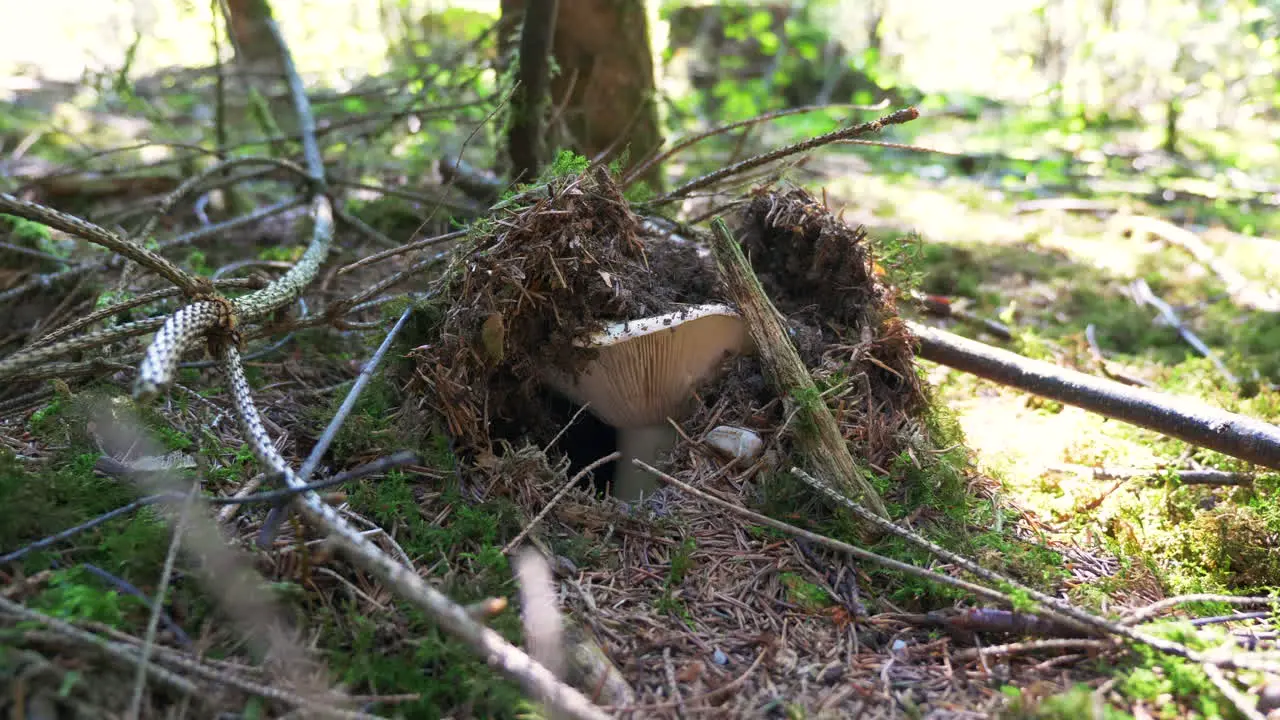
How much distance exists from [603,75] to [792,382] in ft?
10.00

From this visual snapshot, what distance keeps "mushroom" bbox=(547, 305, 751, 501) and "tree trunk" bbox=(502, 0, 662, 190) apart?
2.24m

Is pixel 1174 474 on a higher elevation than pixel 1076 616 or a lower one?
lower

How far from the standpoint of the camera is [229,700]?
1.68 meters

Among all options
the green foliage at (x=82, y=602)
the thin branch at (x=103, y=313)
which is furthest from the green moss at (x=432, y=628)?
the thin branch at (x=103, y=313)

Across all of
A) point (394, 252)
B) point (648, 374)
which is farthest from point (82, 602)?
point (648, 374)

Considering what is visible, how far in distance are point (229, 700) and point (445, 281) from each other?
61.8 inches

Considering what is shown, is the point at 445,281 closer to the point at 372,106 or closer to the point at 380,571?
the point at 380,571

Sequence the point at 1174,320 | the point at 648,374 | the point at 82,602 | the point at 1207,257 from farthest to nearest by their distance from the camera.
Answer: the point at 1207,257, the point at 1174,320, the point at 648,374, the point at 82,602

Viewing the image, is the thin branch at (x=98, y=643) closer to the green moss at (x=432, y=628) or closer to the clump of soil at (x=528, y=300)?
the green moss at (x=432, y=628)

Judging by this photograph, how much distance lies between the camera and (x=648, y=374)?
113 inches

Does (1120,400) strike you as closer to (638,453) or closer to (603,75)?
(638,453)

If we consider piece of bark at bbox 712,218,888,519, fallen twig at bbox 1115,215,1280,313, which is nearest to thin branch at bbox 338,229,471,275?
piece of bark at bbox 712,218,888,519

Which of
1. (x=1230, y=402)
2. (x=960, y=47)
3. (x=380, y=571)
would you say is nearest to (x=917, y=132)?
(x=960, y=47)

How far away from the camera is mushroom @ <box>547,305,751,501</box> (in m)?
2.65
